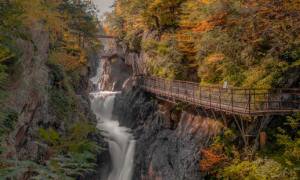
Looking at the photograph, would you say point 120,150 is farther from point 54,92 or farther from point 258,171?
point 258,171

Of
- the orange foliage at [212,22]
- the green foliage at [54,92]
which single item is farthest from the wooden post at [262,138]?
the green foliage at [54,92]

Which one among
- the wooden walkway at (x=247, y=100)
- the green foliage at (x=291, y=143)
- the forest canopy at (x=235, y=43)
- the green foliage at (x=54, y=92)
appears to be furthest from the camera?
the forest canopy at (x=235, y=43)

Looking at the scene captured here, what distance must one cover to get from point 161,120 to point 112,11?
27.8 m

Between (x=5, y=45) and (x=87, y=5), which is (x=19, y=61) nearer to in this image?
(x=5, y=45)

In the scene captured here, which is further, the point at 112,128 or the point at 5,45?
the point at 112,128

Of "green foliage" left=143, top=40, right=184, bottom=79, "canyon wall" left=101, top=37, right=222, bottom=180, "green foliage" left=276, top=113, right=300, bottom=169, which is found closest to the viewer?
"green foliage" left=276, top=113, right=300, bottom=169

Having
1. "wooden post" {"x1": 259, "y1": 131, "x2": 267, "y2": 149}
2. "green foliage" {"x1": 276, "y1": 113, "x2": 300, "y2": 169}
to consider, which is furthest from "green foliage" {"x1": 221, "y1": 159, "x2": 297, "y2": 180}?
"wooden post" {"x1": 259, "y1": 131, "x2": 267, "y2": 149}

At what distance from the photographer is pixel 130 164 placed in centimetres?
2405

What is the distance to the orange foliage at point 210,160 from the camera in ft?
48.1

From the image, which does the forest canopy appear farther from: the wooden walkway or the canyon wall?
the canyon wall

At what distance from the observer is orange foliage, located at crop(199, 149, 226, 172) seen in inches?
577

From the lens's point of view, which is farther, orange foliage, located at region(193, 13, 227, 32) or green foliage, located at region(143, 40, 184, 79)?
green foliage, located at region(143, 40, 184, 79)

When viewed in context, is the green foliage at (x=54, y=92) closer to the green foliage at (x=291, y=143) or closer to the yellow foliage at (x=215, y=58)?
the green foliage at (x=291, y=143)

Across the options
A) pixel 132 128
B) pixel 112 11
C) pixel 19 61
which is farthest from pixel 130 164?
pixel 112 11
